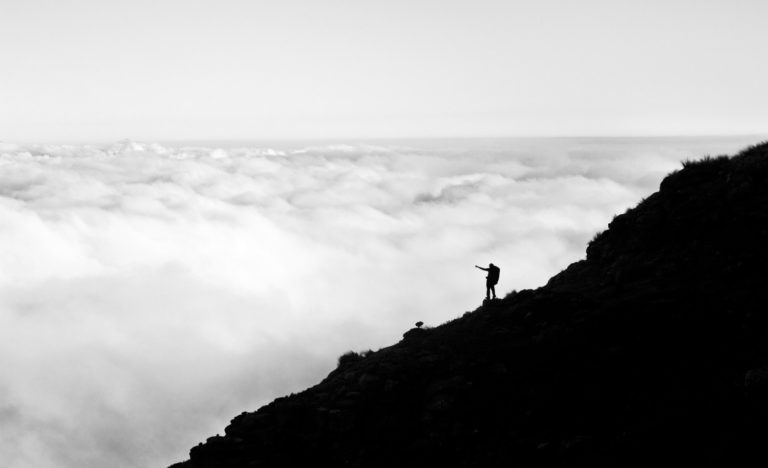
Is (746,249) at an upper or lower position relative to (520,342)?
upper

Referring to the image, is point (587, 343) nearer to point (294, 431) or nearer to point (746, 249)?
point (746, 249)

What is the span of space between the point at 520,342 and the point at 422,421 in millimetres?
4932

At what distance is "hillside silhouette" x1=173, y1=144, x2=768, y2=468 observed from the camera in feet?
37.6

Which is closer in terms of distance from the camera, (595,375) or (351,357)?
(595,375)

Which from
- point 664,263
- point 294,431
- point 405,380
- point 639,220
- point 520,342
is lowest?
point 294,431

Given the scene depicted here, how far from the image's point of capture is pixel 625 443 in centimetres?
1116

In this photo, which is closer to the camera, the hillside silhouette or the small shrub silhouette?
the hillside silhouette

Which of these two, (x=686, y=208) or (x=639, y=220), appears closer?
(x=686, y=208)

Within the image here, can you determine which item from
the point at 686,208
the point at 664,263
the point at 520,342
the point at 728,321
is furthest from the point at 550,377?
the point at 686,208

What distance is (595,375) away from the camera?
14273 mm

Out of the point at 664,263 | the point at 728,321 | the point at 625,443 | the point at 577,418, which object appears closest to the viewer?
the point at 625,443

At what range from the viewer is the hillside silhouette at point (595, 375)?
1145cm

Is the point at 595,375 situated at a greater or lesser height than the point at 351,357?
greater

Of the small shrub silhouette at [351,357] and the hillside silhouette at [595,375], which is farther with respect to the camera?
the small shrub silhouette at [351,357]
